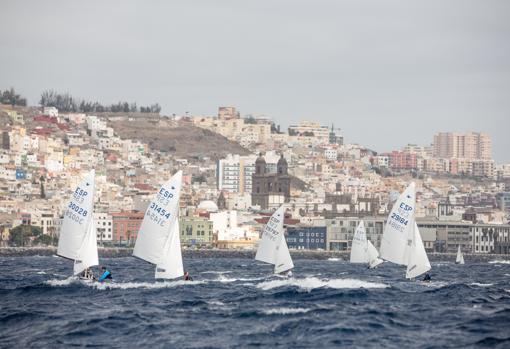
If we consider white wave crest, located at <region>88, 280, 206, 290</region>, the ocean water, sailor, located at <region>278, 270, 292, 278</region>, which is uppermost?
sailor, located at <region>278, 270, 292, 278</region>

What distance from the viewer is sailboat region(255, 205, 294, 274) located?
71.6 metres

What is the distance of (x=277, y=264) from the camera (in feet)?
235

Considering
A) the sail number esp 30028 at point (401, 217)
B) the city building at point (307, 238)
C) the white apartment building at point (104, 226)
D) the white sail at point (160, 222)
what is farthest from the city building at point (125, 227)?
the white sail at point (160, 222)

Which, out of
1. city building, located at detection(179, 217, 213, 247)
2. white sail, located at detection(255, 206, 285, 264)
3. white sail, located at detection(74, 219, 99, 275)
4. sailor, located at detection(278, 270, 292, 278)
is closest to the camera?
white sail, located at detection(74, 219, 99, 275)

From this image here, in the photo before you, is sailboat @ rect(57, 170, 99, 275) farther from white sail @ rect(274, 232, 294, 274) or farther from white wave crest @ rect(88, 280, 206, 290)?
white sail @ rect(274, 232, 294, 274)

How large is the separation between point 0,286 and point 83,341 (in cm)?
2381

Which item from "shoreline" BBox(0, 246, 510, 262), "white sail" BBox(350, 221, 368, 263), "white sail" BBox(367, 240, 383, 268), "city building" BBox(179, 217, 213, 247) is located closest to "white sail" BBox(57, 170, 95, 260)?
"white sail" BBox(367, 240, 383, 268)

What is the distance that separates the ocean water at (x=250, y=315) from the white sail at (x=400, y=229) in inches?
74.4

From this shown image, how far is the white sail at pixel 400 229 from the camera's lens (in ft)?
216

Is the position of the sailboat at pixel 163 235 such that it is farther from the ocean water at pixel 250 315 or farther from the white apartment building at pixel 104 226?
the white apartment building at pixel 104 226

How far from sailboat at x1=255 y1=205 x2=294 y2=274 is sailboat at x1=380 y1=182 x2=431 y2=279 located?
662cm

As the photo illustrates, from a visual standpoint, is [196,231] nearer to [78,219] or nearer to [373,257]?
[373,257]

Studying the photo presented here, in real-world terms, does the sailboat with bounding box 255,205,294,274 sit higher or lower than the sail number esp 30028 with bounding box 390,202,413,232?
lower

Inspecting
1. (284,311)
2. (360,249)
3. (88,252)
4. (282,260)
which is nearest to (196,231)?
(360,249)
